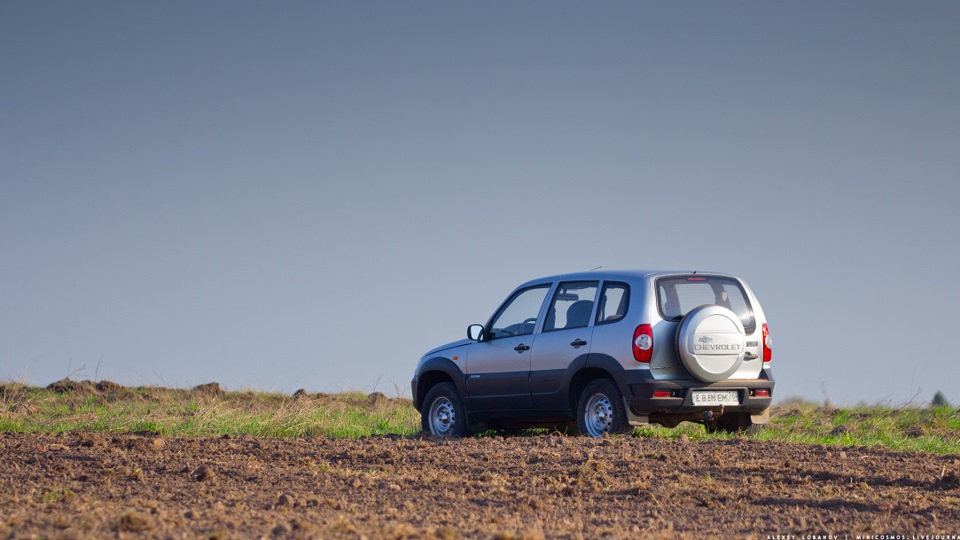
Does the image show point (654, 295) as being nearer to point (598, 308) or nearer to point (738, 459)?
point (598, 308)

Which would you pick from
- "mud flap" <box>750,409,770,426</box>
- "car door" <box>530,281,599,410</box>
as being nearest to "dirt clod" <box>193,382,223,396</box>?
"car door" <box>530,281,599,410</box>

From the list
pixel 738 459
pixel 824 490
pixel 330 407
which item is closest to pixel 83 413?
pixel 330 407

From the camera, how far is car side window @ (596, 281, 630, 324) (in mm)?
11914

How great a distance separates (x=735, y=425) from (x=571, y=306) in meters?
2.40

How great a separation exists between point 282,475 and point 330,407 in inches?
397

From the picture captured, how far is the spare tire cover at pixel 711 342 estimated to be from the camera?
11.6m

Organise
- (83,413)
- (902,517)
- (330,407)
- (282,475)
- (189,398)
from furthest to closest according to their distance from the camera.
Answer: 1. (189,398)
2. (330,407)
3. (83,413)
4. (282,475)
5. (902,517)

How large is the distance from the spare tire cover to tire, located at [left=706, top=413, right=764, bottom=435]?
1148 mm

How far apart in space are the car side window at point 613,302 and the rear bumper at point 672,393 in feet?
2.32

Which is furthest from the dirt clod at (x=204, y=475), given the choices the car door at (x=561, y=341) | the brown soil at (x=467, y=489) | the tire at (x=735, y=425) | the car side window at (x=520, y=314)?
the tire at (x=735, y=425)

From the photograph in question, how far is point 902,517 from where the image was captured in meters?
7.58

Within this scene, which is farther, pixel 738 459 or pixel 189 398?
pixel 189 398

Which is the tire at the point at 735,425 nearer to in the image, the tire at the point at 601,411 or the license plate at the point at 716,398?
the license plate at the point at 716,398

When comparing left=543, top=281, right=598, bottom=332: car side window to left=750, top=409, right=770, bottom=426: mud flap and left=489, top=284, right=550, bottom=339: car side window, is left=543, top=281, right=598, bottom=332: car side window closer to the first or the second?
left=489, top=284, right=550, bottom=339: car side window
